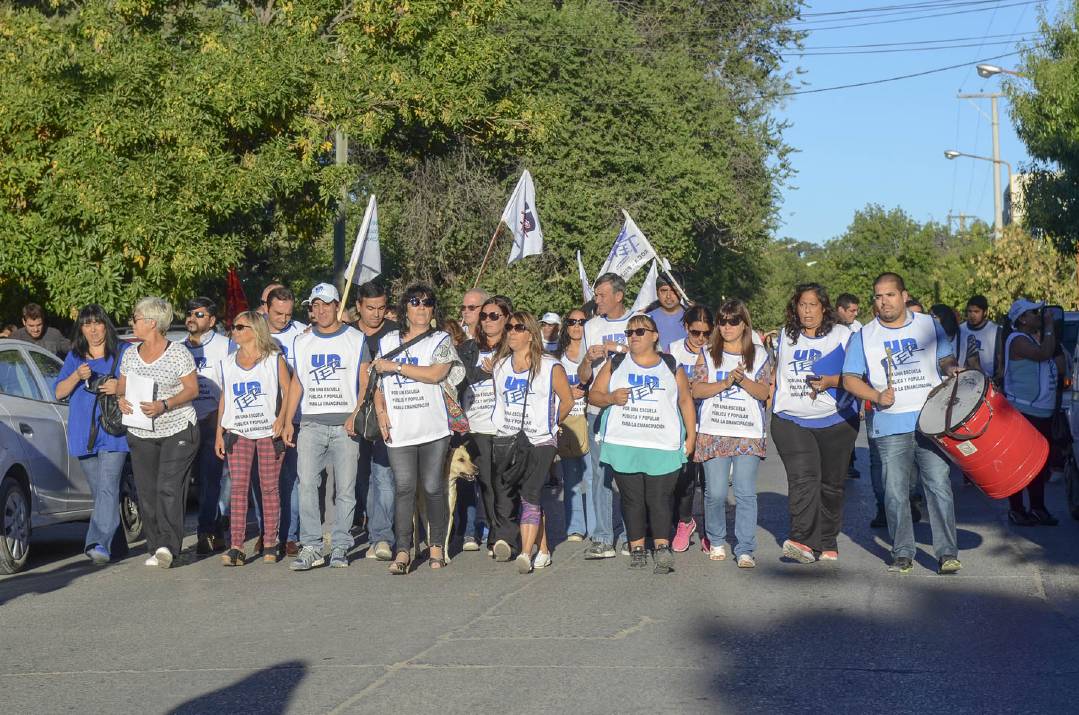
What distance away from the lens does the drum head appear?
873 centimetres

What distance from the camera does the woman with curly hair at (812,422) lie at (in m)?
9.94

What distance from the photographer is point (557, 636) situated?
7578 millimetres

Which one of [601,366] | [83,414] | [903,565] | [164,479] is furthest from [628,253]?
[903,565]

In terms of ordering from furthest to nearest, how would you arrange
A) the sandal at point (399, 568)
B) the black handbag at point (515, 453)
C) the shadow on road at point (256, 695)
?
the black handbag at point (515, 453) < the sandal at point (399, 568) < the shadow on road at point (256, 695)

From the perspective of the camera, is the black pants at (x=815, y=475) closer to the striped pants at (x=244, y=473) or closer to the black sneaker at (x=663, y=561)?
the black sneaker at (x=663, y=561)

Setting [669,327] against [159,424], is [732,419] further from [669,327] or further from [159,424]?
[159,424]

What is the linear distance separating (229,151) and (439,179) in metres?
13.1

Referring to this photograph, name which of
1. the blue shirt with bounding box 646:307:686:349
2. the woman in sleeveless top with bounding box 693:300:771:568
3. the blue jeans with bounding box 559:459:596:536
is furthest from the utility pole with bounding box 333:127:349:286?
the woman in sleeveless top with bounding box 693:300:771:568

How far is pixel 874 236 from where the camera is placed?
8262 centimetres

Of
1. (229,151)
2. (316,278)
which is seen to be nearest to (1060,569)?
(229,151)

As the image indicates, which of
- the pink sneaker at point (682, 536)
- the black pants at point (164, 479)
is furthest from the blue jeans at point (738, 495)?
the black pants at point (164, 479)

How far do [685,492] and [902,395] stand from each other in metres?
1.85

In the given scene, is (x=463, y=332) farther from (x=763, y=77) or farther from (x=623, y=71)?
(x=763, y=77)

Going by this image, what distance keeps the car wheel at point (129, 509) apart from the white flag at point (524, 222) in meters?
6.30
